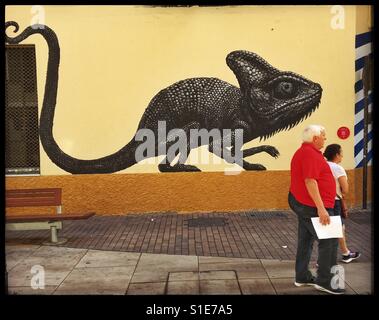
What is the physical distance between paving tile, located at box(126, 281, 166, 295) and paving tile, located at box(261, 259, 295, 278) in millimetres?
1397

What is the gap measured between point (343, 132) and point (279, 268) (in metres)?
4.46

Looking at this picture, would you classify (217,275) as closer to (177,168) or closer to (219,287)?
(219,287)

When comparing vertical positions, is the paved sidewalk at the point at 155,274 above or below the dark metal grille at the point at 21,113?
below

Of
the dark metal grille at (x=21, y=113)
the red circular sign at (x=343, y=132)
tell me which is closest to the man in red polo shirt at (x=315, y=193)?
the red circular sign at (x=343, y=132)

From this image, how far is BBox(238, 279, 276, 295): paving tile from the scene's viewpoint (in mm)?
5154

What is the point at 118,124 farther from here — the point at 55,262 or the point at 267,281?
the point at 267,281

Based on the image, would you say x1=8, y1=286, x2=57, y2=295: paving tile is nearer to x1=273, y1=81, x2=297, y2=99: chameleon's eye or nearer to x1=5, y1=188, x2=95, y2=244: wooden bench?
x1=5, y1=188, x2=95, y2=244: wooden bench

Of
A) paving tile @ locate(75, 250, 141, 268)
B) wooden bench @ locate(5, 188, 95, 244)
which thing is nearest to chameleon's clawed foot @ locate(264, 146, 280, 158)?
wooden bench @ locate(5, 188, 95, 244)

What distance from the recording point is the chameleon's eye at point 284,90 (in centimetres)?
948

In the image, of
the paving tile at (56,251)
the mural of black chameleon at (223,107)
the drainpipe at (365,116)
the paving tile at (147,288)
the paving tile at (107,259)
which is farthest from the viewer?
the mural of black chameleon at (223,107)

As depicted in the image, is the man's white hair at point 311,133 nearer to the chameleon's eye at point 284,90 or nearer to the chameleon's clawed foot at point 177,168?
the chameleon's clawed foot at point 177,168

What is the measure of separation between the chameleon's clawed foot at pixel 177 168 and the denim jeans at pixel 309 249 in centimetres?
425

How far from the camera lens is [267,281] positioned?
5445mm
